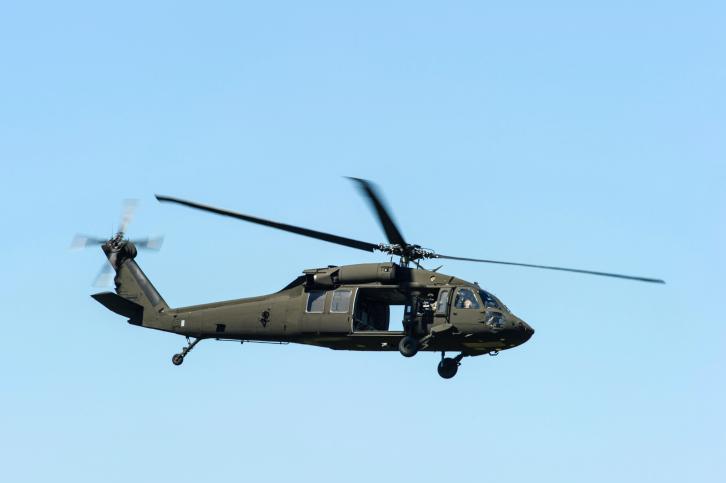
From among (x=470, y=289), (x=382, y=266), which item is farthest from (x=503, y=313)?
(x=382, y=266)

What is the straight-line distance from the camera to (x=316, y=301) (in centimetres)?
4147

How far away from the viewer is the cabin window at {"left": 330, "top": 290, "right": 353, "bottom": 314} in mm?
40719

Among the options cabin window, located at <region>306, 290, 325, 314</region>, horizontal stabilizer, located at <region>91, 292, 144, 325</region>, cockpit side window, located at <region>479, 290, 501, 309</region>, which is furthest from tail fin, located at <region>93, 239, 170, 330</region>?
cockpit side window, located at <region>479, 290, 501, 309</region>

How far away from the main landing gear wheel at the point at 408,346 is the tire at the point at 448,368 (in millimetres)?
1901

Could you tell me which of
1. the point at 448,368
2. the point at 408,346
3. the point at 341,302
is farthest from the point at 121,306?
the point at 448,368

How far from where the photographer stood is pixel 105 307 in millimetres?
45219

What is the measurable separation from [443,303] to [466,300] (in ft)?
2.69

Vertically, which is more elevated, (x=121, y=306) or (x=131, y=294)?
(x=131, y=294)

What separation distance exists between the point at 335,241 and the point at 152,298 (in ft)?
33.4

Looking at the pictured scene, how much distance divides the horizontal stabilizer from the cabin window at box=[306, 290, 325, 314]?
26.8ft

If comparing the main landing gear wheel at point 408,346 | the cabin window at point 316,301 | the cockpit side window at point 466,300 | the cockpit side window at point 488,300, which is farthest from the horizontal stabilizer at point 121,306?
the cockpit side window at point 488,300

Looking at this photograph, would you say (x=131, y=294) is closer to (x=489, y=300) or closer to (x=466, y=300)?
(x=466, y=300)

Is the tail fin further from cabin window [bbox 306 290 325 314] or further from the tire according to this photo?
the tire

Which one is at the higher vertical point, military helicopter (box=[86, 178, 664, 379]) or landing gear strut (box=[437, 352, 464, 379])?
military helicopter (box=[86, 178, 664, 379])
